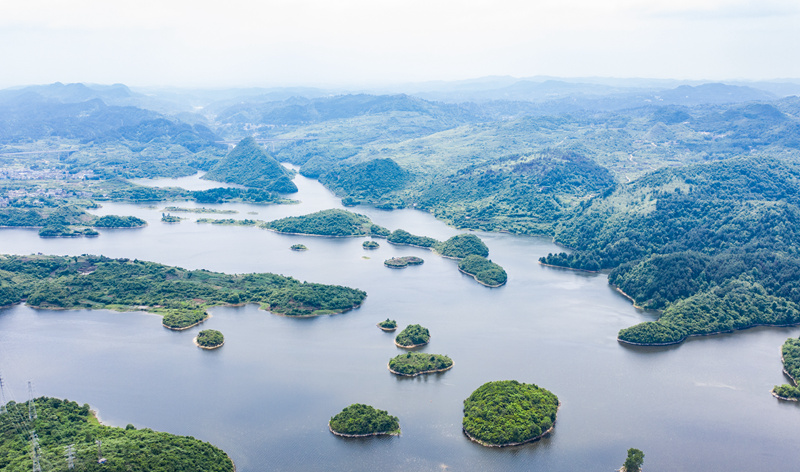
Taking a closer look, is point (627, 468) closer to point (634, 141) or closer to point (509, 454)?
point (509, 454)

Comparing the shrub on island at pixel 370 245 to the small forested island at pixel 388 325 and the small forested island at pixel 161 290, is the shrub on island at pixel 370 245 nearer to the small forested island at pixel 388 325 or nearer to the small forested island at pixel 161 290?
the small forested island at pixel 161 290

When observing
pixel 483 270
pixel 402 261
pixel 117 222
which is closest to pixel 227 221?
pixel 117 222

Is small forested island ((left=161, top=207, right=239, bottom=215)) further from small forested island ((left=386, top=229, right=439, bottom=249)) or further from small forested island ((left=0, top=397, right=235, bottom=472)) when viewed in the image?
small forested island ((left=0, top=397, right=235, bottom=472))

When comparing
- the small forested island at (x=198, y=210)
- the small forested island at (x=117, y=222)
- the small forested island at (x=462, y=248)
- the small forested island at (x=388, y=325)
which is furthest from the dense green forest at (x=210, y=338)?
the small forested island at (x=198, y=210)

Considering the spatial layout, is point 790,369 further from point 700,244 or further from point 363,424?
point 363,424

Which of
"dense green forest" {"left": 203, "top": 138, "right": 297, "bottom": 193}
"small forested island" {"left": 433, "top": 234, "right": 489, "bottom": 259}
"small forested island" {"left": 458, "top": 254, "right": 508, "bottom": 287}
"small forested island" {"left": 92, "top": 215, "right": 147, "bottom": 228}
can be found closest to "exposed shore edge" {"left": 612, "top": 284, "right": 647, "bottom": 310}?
"small forested island" {"left": 458, "top": 254, "right": 508, "bottom": 287}

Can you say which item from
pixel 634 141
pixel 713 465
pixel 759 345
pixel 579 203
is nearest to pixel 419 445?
pixel 713 465
